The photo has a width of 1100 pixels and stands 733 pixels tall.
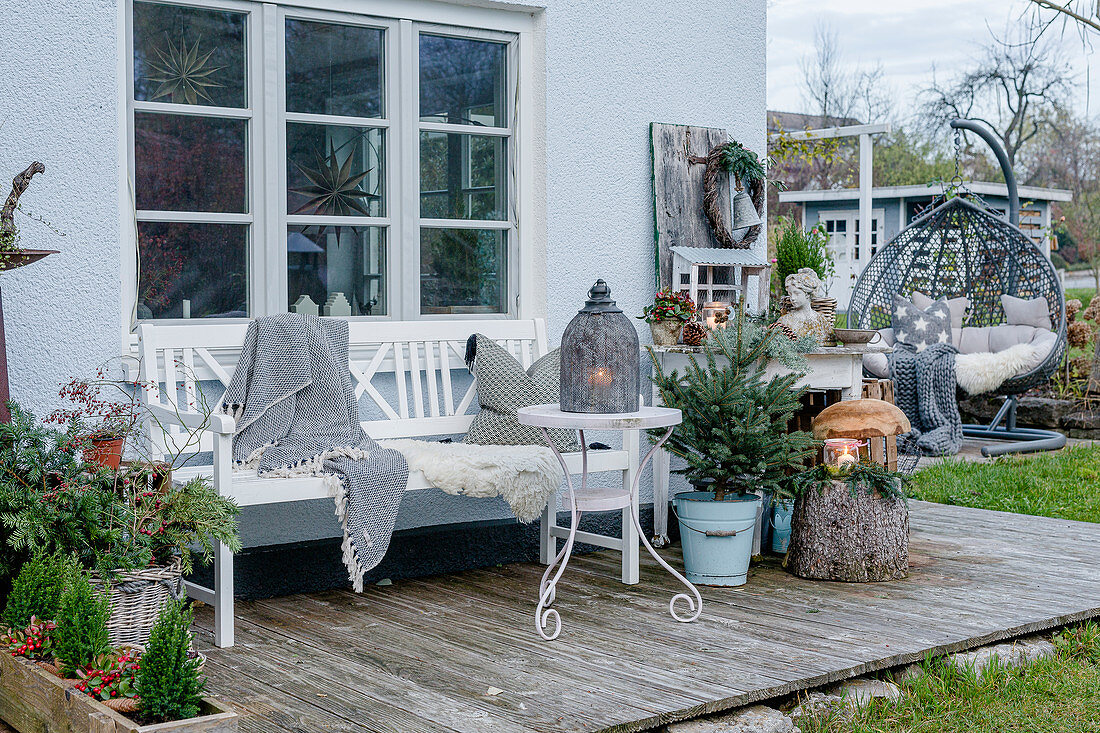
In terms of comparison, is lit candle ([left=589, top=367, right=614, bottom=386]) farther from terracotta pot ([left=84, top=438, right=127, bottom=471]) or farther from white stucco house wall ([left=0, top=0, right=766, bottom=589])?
terracotta pot ([left=84, top=438, right=127, bottom=471])

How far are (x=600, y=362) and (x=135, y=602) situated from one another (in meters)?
1.48

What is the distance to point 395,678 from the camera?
10.2 ft

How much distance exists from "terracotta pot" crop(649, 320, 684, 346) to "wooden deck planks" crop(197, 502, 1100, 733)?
86 centimetres

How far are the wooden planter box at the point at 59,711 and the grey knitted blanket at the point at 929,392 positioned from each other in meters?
6.22

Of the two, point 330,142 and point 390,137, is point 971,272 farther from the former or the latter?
point 330,142

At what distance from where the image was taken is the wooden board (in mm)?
4961

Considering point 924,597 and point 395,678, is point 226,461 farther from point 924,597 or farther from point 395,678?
point 924,597

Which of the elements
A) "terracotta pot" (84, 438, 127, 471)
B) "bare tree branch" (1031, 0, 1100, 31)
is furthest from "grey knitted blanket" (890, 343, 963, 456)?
"terracotta pot" (84, 438, 127, 471)

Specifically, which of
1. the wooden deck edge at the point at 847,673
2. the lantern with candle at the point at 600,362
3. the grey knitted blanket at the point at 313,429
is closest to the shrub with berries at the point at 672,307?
the lantern with candle at the point at 600,362

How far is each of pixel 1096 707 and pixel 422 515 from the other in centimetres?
238

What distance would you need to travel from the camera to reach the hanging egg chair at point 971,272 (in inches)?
332

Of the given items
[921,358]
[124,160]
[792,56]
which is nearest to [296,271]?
[124,160]

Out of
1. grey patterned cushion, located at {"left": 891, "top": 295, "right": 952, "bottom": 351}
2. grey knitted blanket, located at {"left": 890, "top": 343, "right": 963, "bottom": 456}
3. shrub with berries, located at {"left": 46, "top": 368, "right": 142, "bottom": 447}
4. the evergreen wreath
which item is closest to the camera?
shrub with berries, located at {"left": 46, "top": 368, "right": 142, "bottom": 447}

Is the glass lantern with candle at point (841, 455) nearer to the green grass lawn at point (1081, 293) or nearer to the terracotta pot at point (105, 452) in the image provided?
the terracotta pot at point (105, 452)
